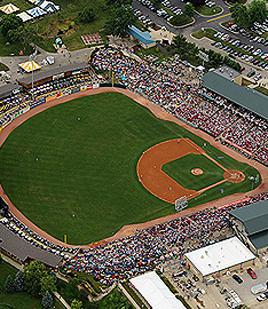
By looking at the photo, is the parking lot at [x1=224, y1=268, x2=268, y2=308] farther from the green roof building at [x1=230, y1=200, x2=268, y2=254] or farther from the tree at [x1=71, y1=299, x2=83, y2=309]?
the tree at [x1=71, y1=299, x2=83, y2=309]

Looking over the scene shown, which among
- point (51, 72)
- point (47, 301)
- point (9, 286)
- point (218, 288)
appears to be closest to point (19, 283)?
point (9, 286)

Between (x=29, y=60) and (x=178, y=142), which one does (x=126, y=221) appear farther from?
(x=29, y=60)

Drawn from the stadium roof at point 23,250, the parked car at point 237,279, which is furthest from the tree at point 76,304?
the parked car at point 237,279

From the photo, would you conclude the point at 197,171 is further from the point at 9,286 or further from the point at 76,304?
the point at 9,286

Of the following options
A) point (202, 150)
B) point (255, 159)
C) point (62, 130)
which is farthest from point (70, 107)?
point (255, 159)

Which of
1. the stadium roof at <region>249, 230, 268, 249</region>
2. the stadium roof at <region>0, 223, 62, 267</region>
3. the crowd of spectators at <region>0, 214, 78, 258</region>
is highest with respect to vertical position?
the stadium roof at <region>0, 223, 62, 267</region>

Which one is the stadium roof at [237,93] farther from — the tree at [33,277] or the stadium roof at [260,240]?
the tree at [33,277]

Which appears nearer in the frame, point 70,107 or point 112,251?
point 112,251

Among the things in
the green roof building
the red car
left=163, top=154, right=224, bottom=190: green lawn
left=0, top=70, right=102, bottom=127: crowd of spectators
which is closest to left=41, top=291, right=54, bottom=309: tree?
the red car
